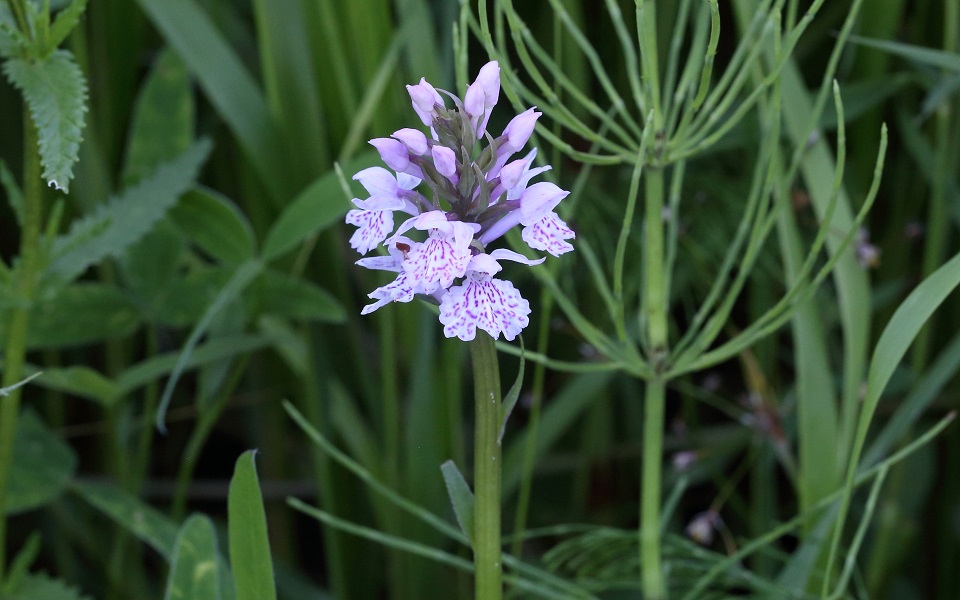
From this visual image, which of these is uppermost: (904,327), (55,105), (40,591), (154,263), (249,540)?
(55,105)

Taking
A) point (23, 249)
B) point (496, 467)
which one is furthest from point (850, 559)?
point (23, 249)

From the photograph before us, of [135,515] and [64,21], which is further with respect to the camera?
[135,515]

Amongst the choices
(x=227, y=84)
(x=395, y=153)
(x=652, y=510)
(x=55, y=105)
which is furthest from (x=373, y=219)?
(x=227, y=84)

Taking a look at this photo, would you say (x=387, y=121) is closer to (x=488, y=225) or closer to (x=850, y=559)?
(x=488, y=225)

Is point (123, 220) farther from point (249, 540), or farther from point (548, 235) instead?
point (548, 235)

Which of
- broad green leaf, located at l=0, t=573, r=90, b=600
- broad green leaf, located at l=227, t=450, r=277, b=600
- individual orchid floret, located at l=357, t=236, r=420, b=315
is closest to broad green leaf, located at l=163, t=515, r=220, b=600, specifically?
broad green leaf, located at l=227, t=450, r=277, b=600

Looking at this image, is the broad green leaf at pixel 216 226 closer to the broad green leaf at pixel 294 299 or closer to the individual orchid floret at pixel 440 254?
the broad green leaf at pixel 294 299

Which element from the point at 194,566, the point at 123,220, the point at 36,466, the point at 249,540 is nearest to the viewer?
the point at 249,540
